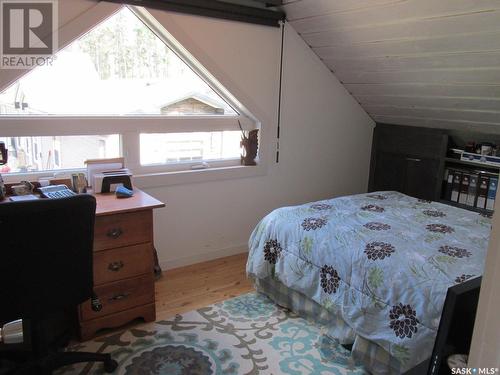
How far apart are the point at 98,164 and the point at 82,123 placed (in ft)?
1.01

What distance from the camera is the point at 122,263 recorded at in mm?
2189

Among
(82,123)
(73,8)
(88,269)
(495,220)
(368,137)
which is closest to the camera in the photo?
(495,220)

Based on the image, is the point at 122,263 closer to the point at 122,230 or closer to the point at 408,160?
the point at 122,230

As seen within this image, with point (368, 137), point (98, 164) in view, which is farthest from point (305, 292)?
point (368, 137)

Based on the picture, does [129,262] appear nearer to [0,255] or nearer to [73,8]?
[0,255]

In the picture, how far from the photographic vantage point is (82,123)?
2568 millimetres

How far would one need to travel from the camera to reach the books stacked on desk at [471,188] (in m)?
3.30

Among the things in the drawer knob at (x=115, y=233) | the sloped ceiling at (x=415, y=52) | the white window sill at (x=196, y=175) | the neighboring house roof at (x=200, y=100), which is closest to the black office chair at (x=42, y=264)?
the drawer knob at (x=115, y=233)

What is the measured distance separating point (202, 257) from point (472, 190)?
2.29 meters

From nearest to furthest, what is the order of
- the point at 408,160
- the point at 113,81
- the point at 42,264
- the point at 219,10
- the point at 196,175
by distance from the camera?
1. the point at 42,264
2. the point at 113,81
3. the point at 219,10
4. the point at 196,175
5. the point at 408,160

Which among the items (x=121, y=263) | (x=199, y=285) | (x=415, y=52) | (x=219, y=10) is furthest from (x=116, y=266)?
(x=415, y=52)

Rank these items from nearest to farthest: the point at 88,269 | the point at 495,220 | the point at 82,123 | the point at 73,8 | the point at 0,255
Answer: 1. the point at 495,220
2. the point at 0,255
3. the point at 88,269
4. the point at 73,8
5. the point at 82,123

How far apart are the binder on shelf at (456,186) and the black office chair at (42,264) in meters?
3.03

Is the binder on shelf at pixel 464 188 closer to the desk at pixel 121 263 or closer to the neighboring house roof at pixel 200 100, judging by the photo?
the neighboring house roof at pixel 200 100
